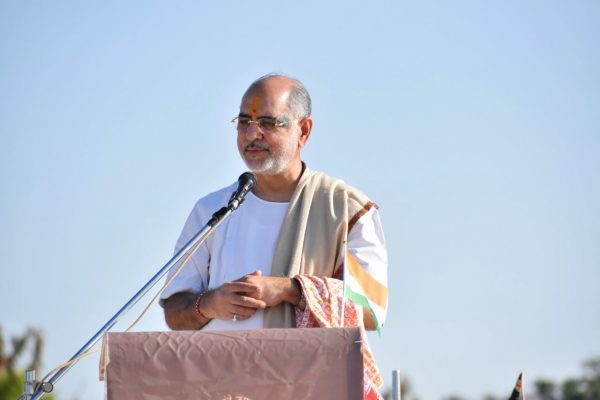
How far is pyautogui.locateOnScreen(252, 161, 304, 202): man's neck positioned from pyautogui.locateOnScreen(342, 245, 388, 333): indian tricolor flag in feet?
1.70

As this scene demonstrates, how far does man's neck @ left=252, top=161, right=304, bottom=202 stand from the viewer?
238 inches

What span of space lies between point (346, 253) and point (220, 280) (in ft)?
2.75

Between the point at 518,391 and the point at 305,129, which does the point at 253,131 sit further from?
the point at 518,391

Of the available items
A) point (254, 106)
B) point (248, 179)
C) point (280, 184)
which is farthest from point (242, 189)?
point (280, 184)

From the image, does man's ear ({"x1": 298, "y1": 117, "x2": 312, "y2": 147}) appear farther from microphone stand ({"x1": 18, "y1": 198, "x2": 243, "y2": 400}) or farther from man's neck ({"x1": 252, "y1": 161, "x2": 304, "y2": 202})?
microphone stand ({"x1": 18, "y1": 198, "x2": 243, "y2": 400})

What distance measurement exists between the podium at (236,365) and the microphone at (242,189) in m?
0.79

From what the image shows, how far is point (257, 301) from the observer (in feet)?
17.8

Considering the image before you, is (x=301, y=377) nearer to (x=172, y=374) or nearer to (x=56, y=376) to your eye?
(x=172, y=374)

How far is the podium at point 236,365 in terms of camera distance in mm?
4422

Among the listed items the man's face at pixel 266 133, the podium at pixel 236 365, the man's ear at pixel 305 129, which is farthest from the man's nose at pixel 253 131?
the podium at pixel 236 365

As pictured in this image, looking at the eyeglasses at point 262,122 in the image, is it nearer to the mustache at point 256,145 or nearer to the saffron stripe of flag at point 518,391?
the mustache at point 256,145

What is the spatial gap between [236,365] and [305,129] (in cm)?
186

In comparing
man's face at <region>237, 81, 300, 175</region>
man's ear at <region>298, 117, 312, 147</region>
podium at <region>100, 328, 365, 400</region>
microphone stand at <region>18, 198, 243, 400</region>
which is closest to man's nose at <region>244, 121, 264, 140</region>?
man's face at <region>237, 81, 300, 175</region>

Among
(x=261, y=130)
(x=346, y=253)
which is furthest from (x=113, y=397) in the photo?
(x=261, y=130)
